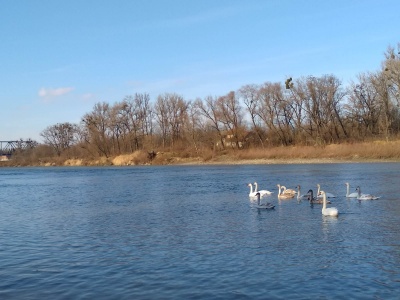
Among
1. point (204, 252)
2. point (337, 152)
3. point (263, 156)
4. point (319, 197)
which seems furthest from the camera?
point (263, 156)

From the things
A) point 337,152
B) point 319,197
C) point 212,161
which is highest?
point 337,152

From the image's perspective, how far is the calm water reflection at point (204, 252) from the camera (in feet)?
32.4

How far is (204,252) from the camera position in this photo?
13.0 metres

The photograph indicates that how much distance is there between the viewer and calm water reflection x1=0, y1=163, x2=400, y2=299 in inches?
388

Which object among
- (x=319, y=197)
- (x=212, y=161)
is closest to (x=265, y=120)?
(x=212, y=161)

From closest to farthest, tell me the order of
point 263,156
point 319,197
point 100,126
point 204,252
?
point 204,252 → point 319,197 → point 263,156 → point 100,126

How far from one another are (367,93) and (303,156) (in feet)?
73.6

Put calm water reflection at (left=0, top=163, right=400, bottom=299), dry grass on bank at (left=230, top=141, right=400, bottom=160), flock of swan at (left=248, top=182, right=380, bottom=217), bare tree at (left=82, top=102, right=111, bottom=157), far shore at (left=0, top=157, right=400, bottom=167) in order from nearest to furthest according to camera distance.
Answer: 1. calm water reflection at (left=0, top=163, right=400, bottom=299)
2. flock of swan at (left=248, top=182, right=380, bottom=217)
3. dry grass on bank at (left=230, top=141, right=400, bottom=160)
4. far shore at (left=0, top=157, right=400, bottom=167)
5. bare tree at (left=82, top=102, right=111, bottom=157)

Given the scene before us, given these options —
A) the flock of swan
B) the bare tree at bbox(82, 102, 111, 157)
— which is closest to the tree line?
the bare tree at bbox(82, 102, 111, 157)

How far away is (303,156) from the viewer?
231 feet

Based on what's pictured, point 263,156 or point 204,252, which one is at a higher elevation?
point 263,156

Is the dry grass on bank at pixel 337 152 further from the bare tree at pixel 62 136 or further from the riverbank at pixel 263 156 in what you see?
the bare tree at pixel 62 136

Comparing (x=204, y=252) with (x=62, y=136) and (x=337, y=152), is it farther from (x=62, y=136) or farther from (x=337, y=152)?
(x=62, y=136)

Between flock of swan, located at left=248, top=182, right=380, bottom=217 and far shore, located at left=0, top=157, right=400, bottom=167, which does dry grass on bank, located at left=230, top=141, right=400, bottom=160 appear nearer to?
far shore, located at left=0, top=157, right=400, bottom=167
